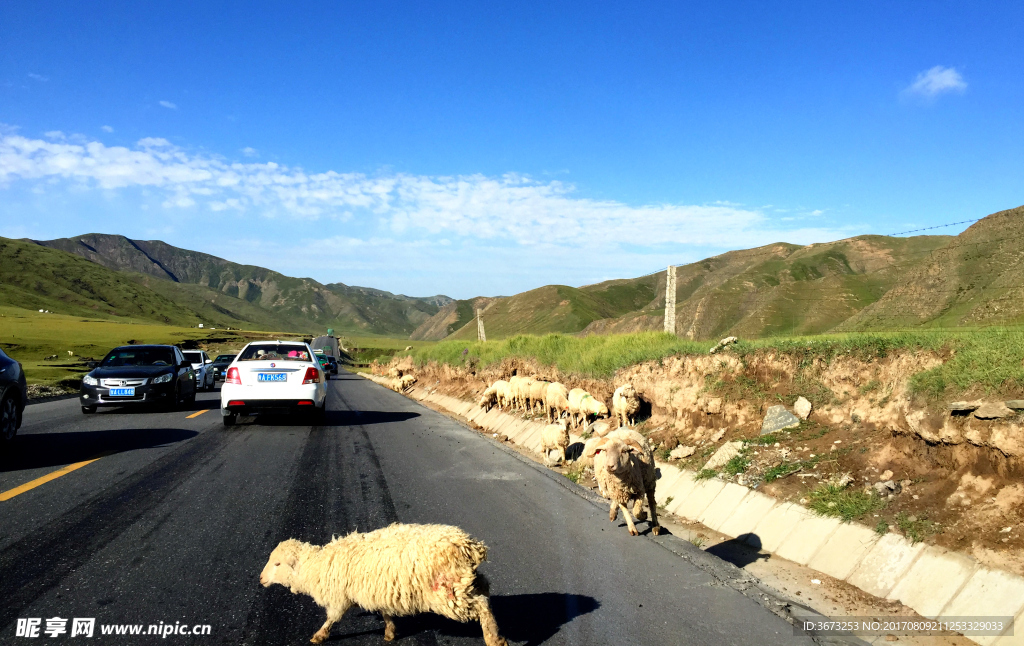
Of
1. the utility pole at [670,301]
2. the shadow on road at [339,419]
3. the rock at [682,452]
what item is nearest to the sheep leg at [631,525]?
the rock at [682,452]

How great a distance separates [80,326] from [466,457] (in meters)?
128

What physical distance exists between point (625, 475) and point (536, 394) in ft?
30.4

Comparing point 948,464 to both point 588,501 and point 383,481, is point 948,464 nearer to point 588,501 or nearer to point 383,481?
point 588,501

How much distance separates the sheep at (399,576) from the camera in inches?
147

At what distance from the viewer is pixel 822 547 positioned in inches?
225

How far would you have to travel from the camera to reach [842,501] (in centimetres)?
607

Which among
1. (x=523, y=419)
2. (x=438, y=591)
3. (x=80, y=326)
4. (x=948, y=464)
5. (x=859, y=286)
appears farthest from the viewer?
(x=80, y=326)

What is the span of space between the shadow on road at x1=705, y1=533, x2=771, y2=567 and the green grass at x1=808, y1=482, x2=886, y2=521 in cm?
68

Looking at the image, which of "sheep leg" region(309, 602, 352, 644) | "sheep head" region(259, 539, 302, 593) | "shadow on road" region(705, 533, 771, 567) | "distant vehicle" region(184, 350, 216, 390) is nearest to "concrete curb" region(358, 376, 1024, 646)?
"shadow on road" region(705, 533, 771, 567)

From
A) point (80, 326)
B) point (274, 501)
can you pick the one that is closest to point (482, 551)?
point (274, 501)

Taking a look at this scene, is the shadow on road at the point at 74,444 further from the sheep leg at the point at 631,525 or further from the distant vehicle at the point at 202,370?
the distant vehicle at the point at 202,370

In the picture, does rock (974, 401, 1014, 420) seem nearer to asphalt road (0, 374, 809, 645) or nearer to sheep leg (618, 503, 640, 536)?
asphalt road (0, 374, 809, 645)

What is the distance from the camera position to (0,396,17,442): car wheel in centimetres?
1007

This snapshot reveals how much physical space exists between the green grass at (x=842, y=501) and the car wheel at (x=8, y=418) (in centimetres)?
1173
